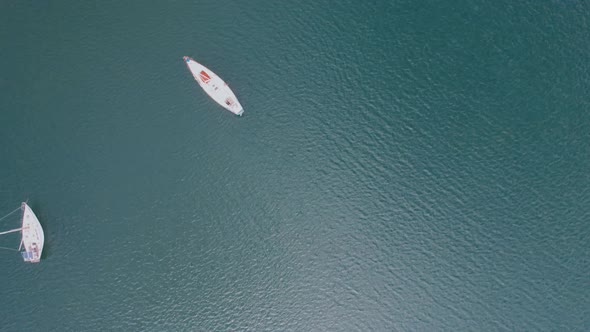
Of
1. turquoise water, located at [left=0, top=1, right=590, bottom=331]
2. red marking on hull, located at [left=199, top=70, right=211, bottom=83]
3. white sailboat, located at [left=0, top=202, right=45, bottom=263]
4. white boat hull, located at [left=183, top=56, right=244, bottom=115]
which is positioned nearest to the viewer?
turquoise water, located at [left=0, top=1, right=590, bottom=331]

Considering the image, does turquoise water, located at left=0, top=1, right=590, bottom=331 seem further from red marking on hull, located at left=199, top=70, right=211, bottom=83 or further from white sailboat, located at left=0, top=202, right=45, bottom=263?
red marking on hull, located at left=199, top=70, right=211, bottom=83

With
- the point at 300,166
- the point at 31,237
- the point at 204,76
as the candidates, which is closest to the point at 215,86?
the point at 204,76

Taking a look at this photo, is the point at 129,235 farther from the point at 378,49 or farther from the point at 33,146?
the point at 378,49

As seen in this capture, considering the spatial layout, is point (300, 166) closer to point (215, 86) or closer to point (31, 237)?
point (215, 86)

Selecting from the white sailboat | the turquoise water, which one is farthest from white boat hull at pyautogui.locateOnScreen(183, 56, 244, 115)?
the white sailboat

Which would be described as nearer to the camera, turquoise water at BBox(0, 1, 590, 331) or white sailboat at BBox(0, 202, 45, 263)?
turquoise water at BBox(0, 1, 590, 331)

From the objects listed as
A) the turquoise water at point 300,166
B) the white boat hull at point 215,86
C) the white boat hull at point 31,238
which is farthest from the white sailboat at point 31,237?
the white boat hull at point 215,86
